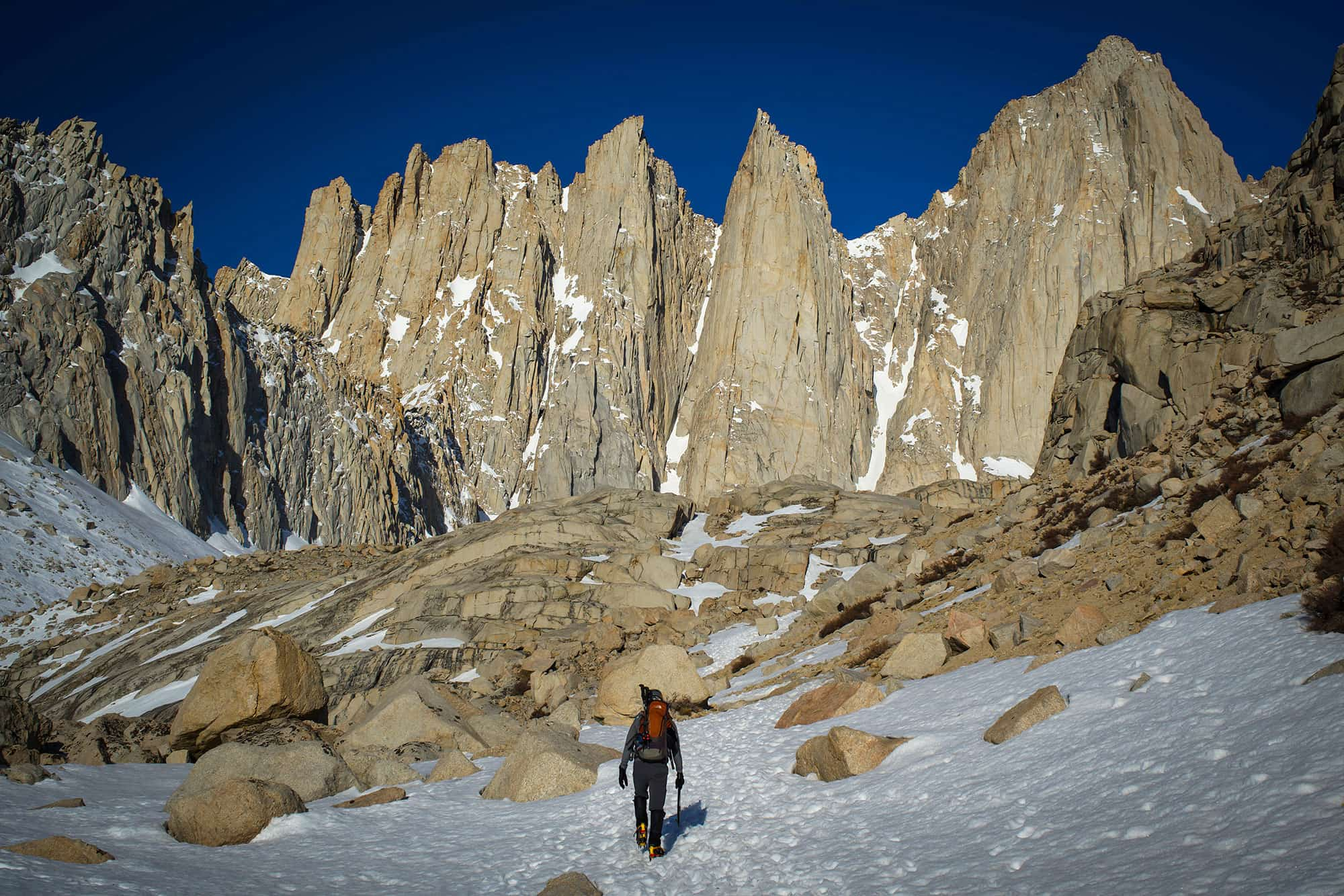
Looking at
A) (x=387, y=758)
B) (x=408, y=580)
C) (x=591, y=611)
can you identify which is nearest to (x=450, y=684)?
(x=591, y=611)

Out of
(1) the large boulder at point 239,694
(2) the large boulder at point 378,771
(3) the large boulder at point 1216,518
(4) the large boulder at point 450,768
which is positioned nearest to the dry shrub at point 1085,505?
(3) the large boulder at point 1216,518

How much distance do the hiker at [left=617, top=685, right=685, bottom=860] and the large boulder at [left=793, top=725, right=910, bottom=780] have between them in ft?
7.25

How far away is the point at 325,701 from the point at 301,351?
91631mm

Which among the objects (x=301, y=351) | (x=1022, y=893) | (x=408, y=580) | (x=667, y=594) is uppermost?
(x=301, y=351)

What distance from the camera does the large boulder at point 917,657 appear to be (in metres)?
15.0

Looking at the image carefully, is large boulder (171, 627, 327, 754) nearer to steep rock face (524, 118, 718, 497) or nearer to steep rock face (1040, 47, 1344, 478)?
steep rock face (1040, 47, 1344, 478)

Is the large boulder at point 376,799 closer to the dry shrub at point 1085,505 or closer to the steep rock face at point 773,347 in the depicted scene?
the dry shrub at point 1085,505

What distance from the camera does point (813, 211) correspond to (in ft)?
380

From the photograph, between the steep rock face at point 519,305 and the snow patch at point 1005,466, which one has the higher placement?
the steep rock face at point 519,305

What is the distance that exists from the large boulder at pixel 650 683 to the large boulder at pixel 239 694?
7075 millimetres

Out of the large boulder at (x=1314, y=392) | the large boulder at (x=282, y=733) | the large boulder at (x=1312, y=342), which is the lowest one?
the large boulder at (x=282, y=733)

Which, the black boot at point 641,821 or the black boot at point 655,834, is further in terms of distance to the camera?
the black boot at point 641,821

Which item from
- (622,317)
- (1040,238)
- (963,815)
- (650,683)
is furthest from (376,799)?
(1040,238)

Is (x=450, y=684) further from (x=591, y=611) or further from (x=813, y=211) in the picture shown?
(x=813, y=211)
